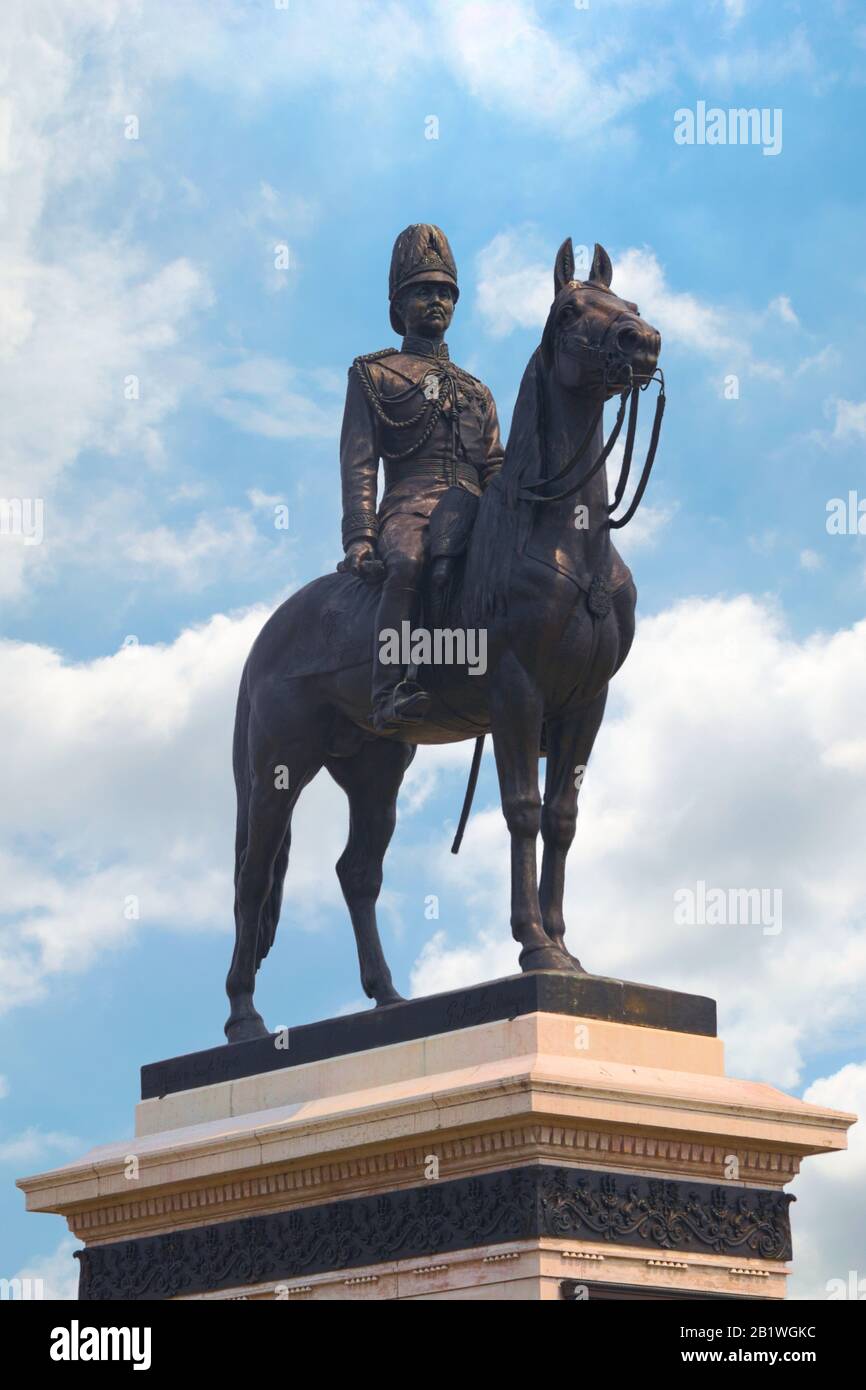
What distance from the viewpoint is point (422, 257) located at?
17.4m

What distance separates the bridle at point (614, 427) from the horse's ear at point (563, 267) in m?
0.38

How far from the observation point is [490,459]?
1747cm

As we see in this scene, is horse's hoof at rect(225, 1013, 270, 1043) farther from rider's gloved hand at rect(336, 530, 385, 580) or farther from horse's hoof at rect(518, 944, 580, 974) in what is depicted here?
rider's gloved hand at rect(336, 530, 385, 580)

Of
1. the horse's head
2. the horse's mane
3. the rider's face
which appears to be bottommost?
the horse's mane

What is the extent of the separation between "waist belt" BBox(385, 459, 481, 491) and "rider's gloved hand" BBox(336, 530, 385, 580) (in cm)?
71

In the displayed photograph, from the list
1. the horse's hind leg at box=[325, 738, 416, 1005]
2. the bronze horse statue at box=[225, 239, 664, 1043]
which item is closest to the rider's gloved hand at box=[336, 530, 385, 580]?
the bronze horse statue at box=[225, 239, 664, 1043]

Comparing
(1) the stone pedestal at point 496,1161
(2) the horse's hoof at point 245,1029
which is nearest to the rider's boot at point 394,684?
(1) the stone pedestal at point 496,1161

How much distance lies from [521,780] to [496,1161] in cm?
222

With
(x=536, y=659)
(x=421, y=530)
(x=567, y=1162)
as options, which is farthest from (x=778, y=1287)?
(x=421, y=530)

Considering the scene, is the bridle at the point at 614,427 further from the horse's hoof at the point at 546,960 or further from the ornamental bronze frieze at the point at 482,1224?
the ornamental bronze frieze at the point at 482,1224

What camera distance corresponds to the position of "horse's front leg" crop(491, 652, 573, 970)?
1555cm

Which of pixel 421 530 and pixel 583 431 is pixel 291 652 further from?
pixel 583 431

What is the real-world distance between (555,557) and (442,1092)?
310 centimetres

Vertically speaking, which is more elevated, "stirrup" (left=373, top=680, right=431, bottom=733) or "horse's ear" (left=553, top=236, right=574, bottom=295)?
"horse's ear" (left=553, top=236, right=574, bottom=295)
